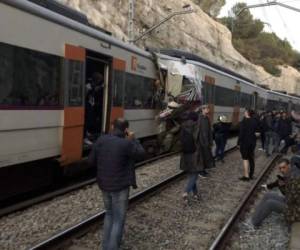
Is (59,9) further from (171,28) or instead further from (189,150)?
(171,28)

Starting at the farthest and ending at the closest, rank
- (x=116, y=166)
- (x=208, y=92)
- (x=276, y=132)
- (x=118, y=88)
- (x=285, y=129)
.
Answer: (x=208, y=92), (x=285, y=129), (x=276, y=132), (x=118, y=88), (x=116, y=166)

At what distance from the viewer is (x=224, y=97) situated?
26.3m

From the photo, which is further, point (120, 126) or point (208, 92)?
point (208, 92)

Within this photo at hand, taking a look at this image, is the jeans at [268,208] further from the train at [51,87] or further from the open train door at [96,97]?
the open train door at [96,97]

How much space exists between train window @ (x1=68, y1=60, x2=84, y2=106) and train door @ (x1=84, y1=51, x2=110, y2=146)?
3.67 feet

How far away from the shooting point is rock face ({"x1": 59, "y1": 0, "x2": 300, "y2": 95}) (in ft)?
144

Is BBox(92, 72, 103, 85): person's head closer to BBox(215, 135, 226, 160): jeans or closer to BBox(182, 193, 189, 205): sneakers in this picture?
BBox(182, 193, 189, 205): sneakers

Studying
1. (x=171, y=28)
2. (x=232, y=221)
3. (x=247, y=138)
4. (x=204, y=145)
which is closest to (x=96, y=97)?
(x=204, y=145)

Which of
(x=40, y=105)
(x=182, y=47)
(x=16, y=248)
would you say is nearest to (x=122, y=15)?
(x=182, y=47)

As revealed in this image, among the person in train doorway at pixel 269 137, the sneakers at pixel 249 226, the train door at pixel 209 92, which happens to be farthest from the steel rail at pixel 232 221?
the train door at pixel 209 92

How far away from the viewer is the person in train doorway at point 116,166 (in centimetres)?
638

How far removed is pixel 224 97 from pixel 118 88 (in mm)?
13686

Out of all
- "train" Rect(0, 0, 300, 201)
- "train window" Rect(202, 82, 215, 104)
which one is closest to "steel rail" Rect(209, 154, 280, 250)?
"train" Rect(0, 0, 300, 201)

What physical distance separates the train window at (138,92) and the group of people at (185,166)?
8.71 ft
